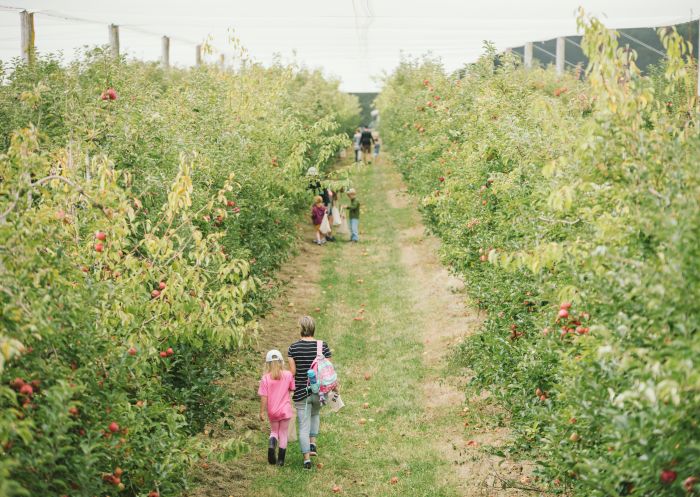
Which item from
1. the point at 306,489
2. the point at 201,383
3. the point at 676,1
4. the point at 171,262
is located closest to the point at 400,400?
the point at 306,489

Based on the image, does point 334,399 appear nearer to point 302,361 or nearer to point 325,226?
point 302,361

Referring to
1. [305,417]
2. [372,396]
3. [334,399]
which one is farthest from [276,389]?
[372,396]

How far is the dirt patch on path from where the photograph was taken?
7891 millimetres

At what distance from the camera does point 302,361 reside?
831 cm

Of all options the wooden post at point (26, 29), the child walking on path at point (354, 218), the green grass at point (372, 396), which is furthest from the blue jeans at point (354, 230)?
the wooden post at point (26, 29)

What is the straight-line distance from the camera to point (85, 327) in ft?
15.1

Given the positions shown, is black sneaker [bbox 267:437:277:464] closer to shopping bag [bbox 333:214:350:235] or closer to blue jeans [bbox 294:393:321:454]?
blue jeans [bbox 294:393:321:454]

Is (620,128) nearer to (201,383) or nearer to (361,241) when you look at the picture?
(201,383)

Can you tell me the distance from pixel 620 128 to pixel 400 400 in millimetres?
6638

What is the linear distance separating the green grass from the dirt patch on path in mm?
133

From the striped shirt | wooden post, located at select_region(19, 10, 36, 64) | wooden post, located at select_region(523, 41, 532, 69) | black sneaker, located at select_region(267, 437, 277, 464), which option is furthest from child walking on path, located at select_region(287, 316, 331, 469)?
wooden post, located at select_region(523, 41, 532, 69)

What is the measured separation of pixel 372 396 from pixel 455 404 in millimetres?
1167

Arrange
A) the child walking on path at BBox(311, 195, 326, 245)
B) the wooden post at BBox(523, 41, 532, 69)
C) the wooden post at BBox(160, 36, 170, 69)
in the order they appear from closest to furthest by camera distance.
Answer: the child walking on path at BBox(311, 195, 326, 245) < the wooden post at BBox(160, 36, 170, 69) < the wooden post at BBox(523, 41, 532, 69)

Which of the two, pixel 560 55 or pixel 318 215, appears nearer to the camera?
pixel 318 215
